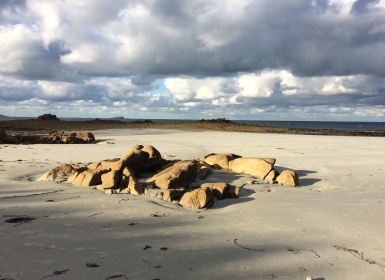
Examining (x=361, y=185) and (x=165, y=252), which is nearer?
(x=165, y=252)

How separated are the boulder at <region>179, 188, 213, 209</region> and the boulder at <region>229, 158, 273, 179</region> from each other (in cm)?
A: 247

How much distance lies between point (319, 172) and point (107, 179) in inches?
229

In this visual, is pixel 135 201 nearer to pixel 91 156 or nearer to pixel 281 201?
pixel 281 201

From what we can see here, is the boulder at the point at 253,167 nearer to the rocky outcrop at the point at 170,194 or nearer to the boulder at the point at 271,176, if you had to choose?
the boulder at the point at 271,176

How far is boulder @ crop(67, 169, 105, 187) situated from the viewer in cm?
647

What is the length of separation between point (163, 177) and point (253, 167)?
2577mm

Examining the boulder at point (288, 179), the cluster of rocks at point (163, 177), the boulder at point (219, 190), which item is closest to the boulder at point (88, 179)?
the cluster of rocks at point (163, 177)

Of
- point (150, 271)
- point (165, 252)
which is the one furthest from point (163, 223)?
point (150, 271)

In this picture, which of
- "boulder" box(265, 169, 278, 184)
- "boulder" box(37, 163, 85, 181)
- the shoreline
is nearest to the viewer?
"boulder" box(37, 163, 85, 181)

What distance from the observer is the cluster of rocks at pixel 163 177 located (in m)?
5.69

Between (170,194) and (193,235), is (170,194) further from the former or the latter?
(193,235)

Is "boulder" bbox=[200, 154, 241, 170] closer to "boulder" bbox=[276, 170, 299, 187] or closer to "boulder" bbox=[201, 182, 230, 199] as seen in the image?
"boulder" bbox=[276, 170, 299, 187]

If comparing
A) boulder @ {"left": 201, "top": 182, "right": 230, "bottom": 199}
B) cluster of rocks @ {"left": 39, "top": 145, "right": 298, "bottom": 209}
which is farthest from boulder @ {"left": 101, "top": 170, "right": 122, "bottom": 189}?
boulder @ {"left": 201, "top": 182, "right": 230, "bottom": 199}

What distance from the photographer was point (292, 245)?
3.95 m
